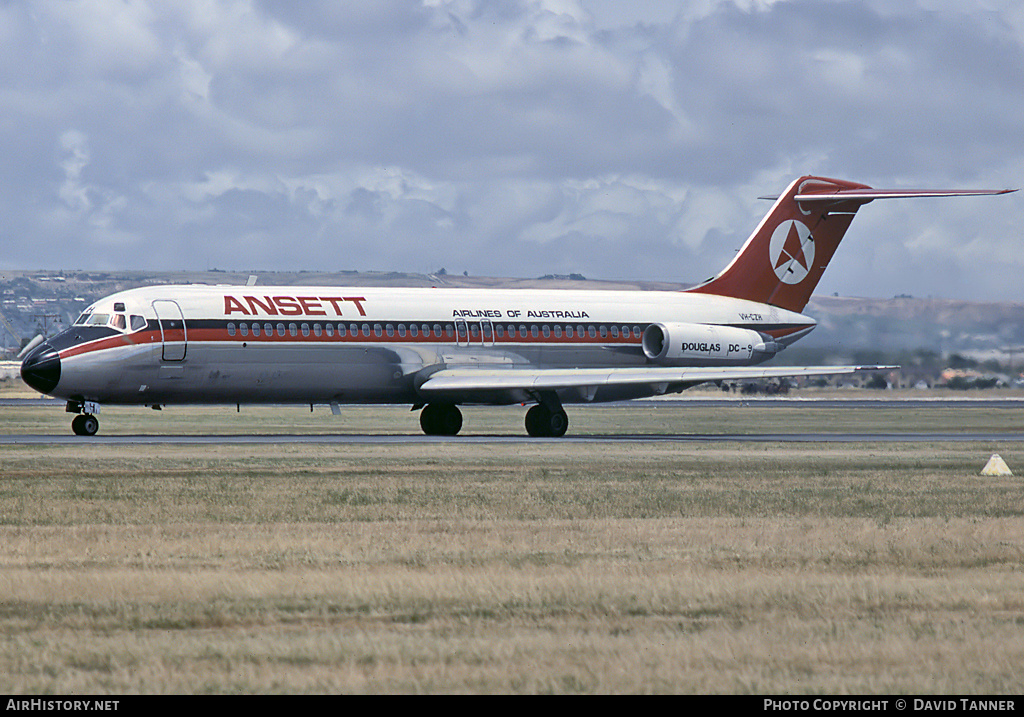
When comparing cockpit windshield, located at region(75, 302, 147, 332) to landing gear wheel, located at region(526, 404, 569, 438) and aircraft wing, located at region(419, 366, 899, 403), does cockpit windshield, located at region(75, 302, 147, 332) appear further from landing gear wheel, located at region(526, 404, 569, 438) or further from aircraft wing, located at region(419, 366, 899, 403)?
landing gear wheel, located at region(526, 404, 569, 438)

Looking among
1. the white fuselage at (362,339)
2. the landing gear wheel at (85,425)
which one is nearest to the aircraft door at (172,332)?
the white fuselage at (362,339)

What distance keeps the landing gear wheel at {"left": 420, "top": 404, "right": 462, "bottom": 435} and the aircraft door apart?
927 centimetres

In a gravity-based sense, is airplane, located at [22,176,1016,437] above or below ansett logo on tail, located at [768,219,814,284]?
below

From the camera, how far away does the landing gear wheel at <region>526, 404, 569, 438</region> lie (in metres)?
46.2

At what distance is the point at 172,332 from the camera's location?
40719 mm

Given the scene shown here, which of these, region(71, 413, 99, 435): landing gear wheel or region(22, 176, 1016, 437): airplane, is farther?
region(71, 413, 99, 435): landing gear wheel

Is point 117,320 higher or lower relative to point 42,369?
higher

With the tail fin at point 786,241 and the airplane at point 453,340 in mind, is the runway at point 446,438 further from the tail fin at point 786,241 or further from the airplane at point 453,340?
the tail fin at point 786,241

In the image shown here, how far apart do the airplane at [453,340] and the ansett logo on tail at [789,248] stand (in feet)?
0.16

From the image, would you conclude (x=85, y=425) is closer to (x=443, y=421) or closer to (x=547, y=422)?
(x=443, y=421)

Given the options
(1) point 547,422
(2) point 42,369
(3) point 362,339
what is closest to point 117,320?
(2) point 42,369

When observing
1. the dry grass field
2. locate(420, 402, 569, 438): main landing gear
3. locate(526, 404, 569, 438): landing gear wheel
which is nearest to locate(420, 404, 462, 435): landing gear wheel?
locate(420, 402, 569, 438): main landing gear

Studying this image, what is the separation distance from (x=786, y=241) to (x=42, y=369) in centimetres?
2612
